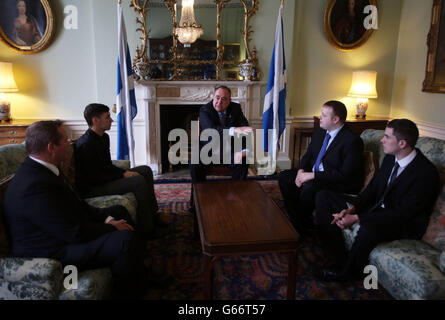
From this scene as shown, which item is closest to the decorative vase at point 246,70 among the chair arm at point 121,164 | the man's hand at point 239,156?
the man's hand at point 239,156

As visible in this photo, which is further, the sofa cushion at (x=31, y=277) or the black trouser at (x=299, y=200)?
the black trouser at (x=299, y=200)

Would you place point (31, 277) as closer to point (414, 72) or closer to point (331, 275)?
point (331, 275)

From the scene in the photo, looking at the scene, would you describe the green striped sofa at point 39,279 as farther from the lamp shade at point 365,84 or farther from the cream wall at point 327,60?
the lamp shade at point 365,84

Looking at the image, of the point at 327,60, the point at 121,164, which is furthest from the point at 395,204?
the point at 327,60

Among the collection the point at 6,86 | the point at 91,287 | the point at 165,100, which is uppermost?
the point at 6,86

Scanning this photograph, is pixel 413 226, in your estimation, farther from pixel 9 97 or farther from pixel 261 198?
pixel 9 97

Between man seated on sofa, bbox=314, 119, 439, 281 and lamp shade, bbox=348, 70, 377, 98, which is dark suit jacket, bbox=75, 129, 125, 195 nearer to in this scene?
man seated on sofa, bbox=314, 119, 439, 281

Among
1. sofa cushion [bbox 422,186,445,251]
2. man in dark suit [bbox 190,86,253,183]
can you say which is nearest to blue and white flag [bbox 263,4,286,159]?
man in dark suit [bbox 190,86,253,183]

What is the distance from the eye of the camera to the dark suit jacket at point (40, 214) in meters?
1.55

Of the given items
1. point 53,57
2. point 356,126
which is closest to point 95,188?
point 53,57

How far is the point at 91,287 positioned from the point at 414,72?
4797mm

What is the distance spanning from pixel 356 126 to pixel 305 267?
2886 mm

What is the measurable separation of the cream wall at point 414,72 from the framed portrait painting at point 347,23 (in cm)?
49

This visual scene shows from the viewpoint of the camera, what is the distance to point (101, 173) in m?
2.72
